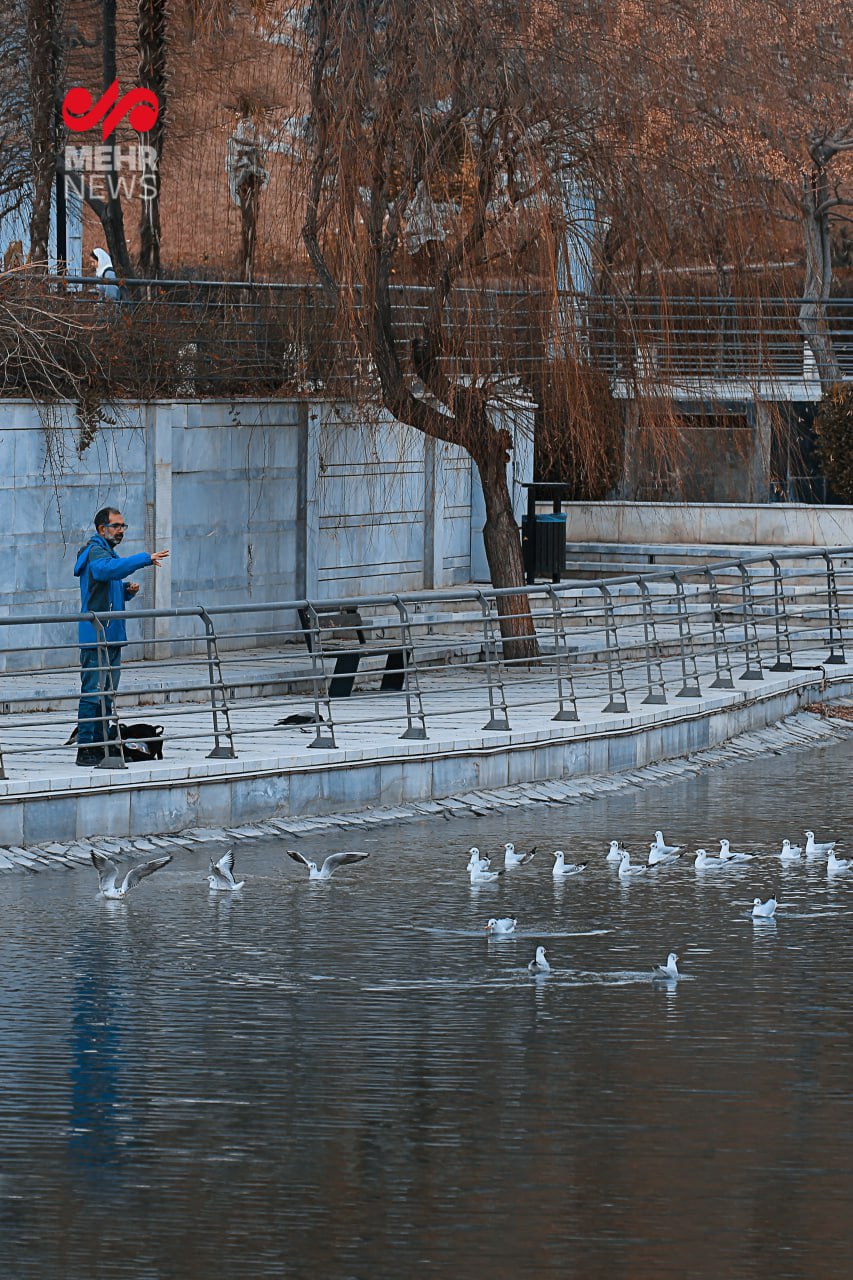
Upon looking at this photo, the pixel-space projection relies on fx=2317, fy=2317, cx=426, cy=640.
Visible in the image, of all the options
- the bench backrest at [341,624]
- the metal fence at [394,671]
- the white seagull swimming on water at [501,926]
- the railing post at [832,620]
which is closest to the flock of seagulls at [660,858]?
the white seagull swimming on water at [501,926]

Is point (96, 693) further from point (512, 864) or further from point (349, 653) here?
point (349, 653)

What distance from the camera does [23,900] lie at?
12.4 metres

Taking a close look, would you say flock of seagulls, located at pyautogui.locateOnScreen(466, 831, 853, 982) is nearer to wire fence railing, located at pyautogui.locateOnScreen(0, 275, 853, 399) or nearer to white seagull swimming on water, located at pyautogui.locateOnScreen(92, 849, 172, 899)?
white seagull swimming on water, located at pyautogui.locateOnScreen(92, 849, 172, 899)

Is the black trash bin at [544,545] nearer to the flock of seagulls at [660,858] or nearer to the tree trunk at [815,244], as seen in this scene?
the tree trunk at [815,244]

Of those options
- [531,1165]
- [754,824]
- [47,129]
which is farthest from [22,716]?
[47,129]

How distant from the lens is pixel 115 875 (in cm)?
1251

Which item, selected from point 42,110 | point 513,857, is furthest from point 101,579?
point 42,110

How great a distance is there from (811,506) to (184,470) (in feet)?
44.1

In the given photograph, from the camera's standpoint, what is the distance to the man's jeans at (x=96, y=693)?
48.9 ft

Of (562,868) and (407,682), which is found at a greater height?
(407,682)

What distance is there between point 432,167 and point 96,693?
838 cm

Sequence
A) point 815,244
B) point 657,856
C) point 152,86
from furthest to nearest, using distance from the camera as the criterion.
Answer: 1. point 815,244
2. point 152,86
3. point 657,856

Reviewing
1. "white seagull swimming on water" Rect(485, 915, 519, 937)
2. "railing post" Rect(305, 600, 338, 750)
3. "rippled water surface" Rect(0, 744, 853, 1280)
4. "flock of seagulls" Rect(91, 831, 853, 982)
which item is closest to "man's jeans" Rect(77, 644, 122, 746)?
"railing post" Rect(305, 600, 338, 750)

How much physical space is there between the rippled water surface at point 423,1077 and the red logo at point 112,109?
18.1 meters
